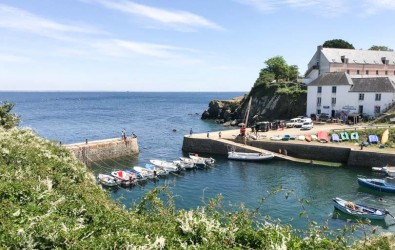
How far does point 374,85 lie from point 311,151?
23782 millimetres

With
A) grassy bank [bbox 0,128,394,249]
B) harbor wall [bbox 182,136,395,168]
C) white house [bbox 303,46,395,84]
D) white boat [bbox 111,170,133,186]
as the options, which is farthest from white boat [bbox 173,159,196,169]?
white house [bbox 303,46,395,84]

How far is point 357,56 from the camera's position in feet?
268

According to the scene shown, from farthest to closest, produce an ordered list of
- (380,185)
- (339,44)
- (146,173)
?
(339,44), (146,173), (380,185)

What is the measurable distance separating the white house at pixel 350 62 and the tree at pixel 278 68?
384 inches

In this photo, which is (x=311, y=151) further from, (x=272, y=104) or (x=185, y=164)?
(x=272, y=104)

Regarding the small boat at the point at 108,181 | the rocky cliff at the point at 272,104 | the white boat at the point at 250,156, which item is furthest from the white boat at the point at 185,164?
the rocky cliff at the point at 272,104

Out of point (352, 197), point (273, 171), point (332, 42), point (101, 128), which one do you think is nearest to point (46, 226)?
point (352, 197)

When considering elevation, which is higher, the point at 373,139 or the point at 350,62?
the point at 350,62

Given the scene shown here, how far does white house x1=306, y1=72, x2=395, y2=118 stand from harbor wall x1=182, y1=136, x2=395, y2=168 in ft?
66.4

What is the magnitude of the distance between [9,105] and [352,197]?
118 feet

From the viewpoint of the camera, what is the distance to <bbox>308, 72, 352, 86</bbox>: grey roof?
65312 mm

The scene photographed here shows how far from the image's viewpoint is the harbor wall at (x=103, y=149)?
45.3 metres

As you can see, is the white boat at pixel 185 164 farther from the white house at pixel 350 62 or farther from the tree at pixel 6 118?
the white house at pixel 350 62

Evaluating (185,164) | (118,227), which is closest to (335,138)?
(185,164)
